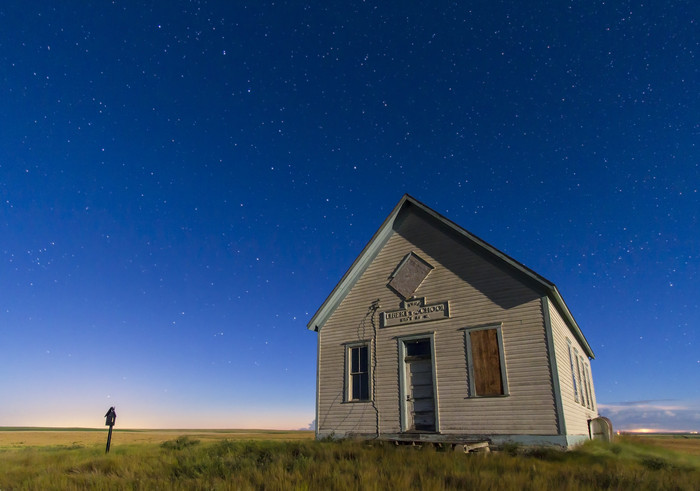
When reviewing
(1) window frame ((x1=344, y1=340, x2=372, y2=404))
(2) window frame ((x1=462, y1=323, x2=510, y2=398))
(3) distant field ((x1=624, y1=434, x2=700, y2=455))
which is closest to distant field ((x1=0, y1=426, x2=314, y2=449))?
(1) window frame ((x1=344, y1=340, x2=372, y2=404))

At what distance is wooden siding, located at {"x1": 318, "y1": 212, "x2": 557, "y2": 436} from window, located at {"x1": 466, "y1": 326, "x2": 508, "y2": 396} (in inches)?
6.8

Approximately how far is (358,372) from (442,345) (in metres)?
3.25

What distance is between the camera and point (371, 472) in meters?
7.59

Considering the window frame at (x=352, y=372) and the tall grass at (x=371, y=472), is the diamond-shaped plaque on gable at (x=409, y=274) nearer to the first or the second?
the window frame at (x=352, y=372)

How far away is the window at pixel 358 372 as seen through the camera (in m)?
14.8

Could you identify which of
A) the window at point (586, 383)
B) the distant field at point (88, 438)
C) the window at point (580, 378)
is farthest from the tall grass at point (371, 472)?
the distant field at point (88, 438)

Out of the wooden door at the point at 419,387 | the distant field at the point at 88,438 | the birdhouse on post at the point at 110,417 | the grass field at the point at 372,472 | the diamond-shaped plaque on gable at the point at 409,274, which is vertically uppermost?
the diamond-shaped plaque on gable at the point at 409,274

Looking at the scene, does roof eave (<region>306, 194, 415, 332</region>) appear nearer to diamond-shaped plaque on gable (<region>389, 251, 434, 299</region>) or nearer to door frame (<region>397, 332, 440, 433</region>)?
diamond-shaped plaque on gable (<region>389, 251, 434, 299</region>)

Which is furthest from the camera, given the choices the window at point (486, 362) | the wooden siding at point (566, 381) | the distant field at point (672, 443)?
the distant field at point (672, 443)

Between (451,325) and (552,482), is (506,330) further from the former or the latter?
(552,482)

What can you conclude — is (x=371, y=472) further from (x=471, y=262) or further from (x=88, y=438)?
(x=88, y=438)

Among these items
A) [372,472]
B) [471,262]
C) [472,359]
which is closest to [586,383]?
[472,359]

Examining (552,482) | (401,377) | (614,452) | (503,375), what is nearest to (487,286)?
(503,375)

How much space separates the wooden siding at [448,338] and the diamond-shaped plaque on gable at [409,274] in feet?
0.59
